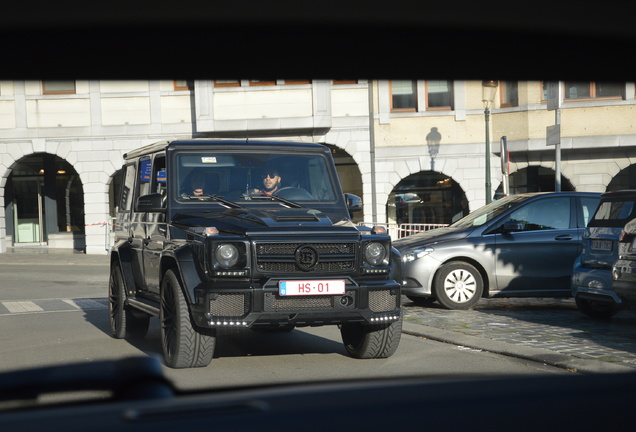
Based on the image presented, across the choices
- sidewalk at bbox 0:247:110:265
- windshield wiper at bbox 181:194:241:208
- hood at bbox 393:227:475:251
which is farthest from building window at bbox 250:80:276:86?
sidewalk at bbox 0:247:110:265

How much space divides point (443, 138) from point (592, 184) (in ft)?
15.3

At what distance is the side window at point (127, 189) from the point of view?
1051 cm

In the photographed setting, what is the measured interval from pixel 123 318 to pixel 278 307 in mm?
3319

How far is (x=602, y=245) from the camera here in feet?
34.3

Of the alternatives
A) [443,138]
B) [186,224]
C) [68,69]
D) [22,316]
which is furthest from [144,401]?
[443,138]

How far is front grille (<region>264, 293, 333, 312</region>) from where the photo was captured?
24.0 feet

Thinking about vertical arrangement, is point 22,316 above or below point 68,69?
below

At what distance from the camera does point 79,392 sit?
1494mm

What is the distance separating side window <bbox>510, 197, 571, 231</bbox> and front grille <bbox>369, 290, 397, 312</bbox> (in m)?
5.56

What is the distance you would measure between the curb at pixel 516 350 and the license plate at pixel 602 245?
203 cm

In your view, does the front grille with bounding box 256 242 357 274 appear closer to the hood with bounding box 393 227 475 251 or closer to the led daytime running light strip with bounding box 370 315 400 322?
the led daytime running light strip with bounding box 370 315 400 322

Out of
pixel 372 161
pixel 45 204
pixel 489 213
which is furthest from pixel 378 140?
pixel 489 213

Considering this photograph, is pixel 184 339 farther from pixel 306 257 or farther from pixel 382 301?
pixel 382 301

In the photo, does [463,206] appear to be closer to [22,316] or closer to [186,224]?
[22,316]
